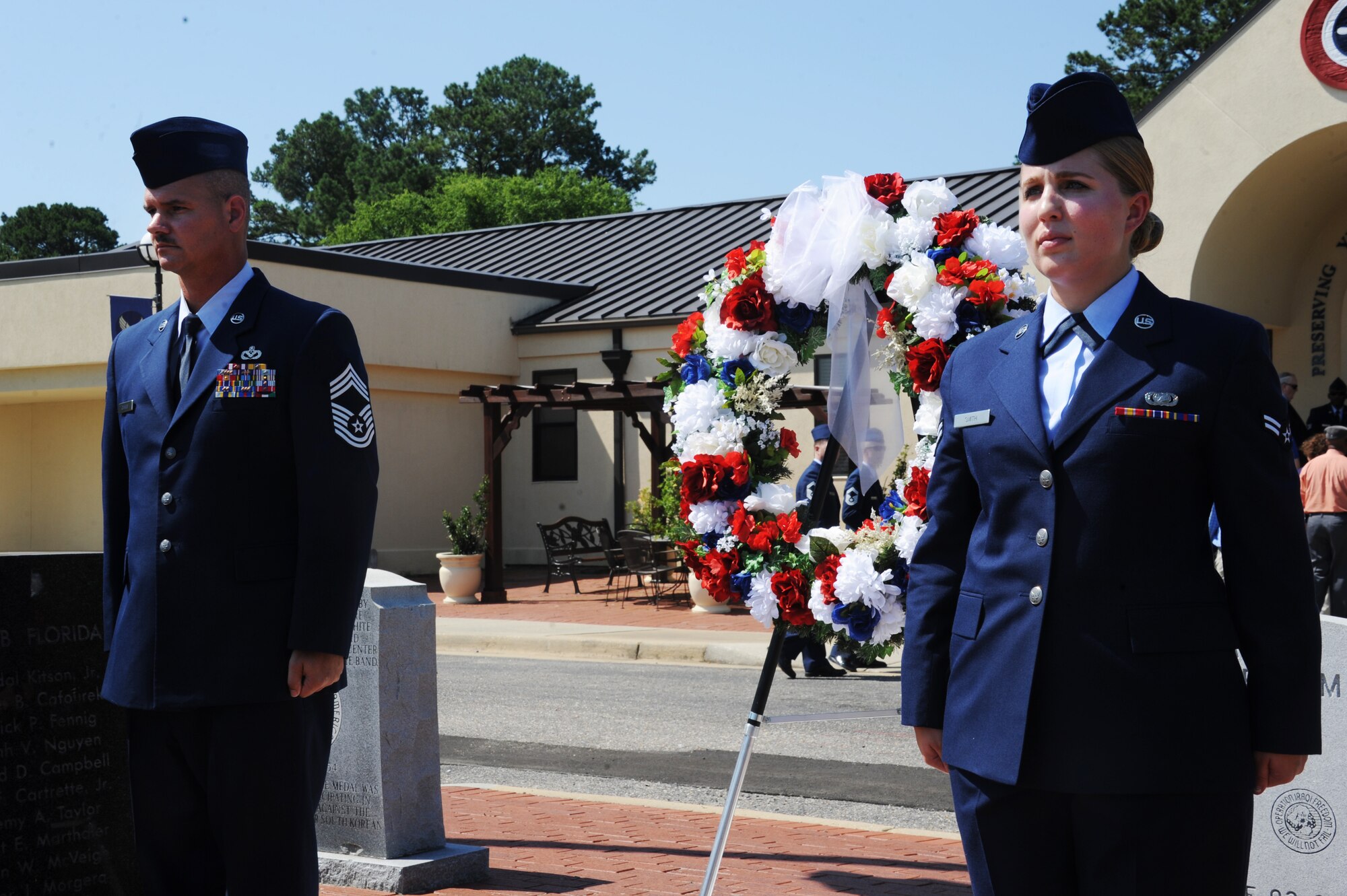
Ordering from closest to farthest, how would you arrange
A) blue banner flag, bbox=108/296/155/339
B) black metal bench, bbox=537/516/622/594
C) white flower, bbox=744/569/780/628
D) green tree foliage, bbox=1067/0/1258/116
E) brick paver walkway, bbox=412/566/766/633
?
white flower, bbox=744/569/780/628
blue banner flag, bbox=108/296/155/339
brick paver walkway, bbox=412/566/766/633
black metal bench, bbox=537/516/622/594
green tree foliage, bbox=1067/0/1258/116

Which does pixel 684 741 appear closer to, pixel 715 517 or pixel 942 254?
pixel 715 517

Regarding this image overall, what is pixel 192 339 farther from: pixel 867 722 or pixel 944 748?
pixel 867 722

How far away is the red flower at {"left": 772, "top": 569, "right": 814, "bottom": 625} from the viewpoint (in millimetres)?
5316

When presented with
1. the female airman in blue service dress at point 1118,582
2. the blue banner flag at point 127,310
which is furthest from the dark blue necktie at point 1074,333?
the blue banner flag at point 127,310

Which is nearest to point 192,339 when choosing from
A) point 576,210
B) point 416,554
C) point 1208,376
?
point 1208,376

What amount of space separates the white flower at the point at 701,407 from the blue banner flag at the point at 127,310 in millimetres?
7134

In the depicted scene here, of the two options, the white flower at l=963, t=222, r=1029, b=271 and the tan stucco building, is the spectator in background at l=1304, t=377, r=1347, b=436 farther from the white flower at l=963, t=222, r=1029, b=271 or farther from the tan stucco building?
the white flower at l=963, t=222, r=1029, b=271

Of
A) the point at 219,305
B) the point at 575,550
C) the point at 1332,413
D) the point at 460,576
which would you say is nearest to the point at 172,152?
the point at 219,305

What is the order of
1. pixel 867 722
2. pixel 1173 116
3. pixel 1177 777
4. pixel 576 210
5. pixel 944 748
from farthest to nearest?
1. pixel 576 210
2. pixel 1173 116
3. pixel 867 722
4. pixel 944 748
5. pixel 1177 777

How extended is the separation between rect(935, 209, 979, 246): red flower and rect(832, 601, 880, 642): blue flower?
132 cm

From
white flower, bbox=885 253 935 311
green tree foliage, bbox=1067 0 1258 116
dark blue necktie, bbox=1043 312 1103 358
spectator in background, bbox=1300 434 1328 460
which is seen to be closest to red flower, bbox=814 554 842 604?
white flower, bbox=885 253 935 311

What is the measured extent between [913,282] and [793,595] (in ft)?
3.94

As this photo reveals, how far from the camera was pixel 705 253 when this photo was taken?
89.5 ft

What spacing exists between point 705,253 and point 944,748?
81.1ft
